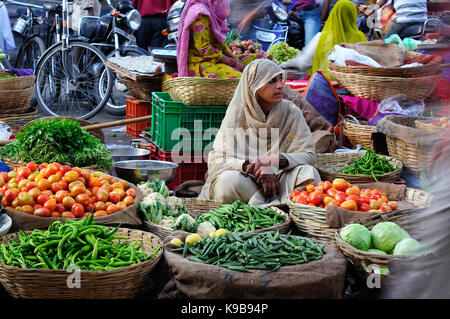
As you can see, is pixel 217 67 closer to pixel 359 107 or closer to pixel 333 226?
pixel 359 107

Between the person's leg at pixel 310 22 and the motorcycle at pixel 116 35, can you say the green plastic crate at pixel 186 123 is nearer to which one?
the motorcycle at pixel 116 35

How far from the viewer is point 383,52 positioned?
589 cm

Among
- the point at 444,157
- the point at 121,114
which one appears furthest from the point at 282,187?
the point at 121,114

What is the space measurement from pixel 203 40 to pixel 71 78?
3163 mm

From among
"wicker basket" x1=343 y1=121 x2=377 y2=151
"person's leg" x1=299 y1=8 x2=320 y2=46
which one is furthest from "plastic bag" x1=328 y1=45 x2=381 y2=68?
"person's leg" x1=299 y1=8 x2=320 y2=46

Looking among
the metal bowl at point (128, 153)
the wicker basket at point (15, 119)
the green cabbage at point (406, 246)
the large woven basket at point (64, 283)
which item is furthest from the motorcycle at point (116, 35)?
the green cabbage at point (406, 246)

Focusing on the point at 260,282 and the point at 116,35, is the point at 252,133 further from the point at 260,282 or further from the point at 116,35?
the point at 116,35

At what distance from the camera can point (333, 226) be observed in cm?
343

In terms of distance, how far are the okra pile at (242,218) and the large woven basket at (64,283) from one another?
3.10 feet

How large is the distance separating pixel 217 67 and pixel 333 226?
8.34 ft

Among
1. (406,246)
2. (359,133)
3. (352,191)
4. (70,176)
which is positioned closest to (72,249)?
(70,176)

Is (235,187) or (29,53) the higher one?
(29,53)

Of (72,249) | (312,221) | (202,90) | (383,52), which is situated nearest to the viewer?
(72,249)

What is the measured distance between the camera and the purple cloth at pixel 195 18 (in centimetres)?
533
